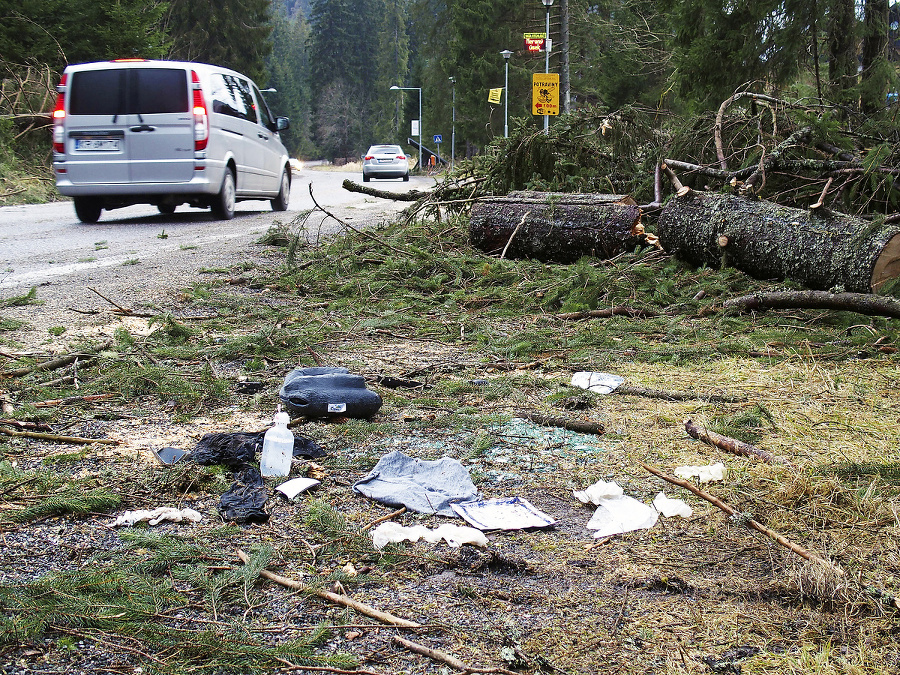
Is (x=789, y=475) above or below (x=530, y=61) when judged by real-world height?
below

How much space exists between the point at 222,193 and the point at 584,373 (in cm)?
893

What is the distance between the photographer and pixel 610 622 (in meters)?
1.87

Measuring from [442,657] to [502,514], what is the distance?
0.77 meters

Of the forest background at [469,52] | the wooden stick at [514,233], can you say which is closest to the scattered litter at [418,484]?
the wooden stick at [514,233]

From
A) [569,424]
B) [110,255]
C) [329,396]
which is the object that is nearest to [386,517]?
[329,396]

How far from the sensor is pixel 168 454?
2.82 meters

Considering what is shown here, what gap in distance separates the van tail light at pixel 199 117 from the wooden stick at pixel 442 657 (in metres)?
Answer: 10.2

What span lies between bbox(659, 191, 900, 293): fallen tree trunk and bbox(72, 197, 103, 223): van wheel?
809 centimetres

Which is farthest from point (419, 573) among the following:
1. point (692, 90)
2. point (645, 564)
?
point (692, 90)

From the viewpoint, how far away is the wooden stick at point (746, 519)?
2.07m

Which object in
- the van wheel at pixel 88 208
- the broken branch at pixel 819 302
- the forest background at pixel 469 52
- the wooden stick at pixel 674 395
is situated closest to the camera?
the wooden stick at pixel 674 395

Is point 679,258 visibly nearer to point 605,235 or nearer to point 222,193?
point 605,235

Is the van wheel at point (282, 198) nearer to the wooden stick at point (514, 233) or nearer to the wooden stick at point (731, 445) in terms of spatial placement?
the wooden stick at point (514, 233)

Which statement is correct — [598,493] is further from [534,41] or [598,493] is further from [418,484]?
[534,41]
